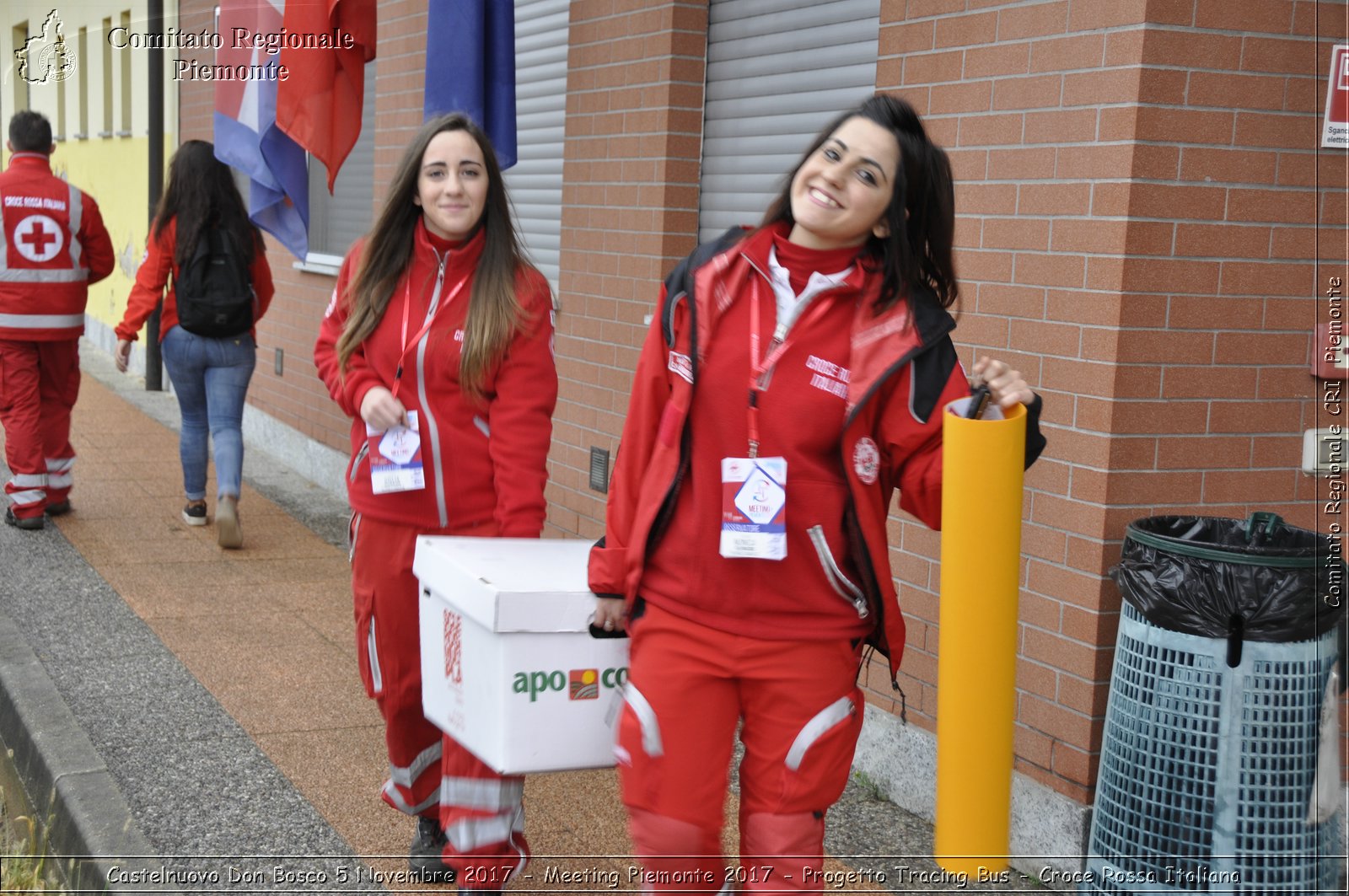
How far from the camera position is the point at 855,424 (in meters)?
2.93

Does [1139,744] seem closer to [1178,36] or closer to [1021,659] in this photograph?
[1021,659]

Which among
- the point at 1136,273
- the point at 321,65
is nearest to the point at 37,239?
the point at 321,65

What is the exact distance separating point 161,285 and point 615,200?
277cm

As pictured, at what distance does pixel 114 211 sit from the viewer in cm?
1791

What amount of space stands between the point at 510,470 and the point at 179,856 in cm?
160

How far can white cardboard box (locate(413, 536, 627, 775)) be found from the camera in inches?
123

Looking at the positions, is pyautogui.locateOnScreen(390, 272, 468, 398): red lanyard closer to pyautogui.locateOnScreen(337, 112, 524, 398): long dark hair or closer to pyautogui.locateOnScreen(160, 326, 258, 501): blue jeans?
pyautogui.locateOnScreen(337, 112, 524, 398): long dark hair

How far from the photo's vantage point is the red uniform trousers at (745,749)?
2.96 metres

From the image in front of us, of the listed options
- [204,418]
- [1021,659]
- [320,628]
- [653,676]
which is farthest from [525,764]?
[204,418]

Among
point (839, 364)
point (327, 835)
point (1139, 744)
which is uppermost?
point (839, 364)

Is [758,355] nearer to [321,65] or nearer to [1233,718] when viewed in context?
[1233,718]

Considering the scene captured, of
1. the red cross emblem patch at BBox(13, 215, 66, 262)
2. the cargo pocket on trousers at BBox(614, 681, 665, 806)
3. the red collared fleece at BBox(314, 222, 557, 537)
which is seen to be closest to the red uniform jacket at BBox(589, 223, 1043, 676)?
the cargo pocket on trousers at BBox(614, 681, 665, 806)

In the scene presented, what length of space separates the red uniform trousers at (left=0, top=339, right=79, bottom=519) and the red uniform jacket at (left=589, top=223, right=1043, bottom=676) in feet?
20.3

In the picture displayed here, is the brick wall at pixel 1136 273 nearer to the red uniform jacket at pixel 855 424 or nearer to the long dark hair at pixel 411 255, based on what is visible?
the red uniform jacket at pixel 855 424
